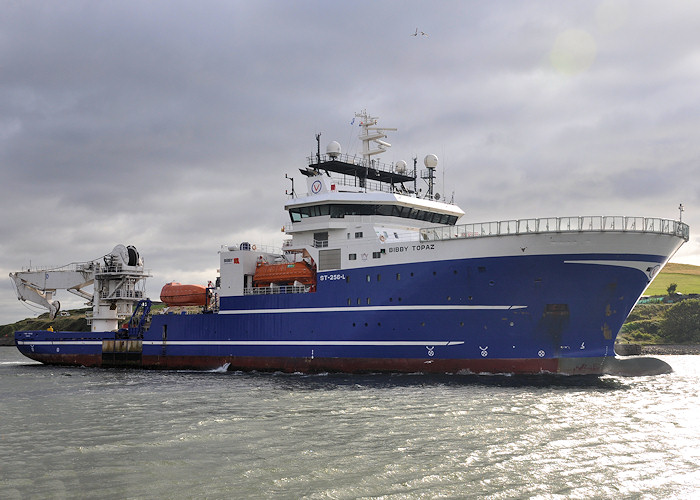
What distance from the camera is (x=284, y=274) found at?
31766mm

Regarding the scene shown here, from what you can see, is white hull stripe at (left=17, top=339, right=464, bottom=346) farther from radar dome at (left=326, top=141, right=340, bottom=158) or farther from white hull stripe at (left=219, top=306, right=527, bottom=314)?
radar dome at (left=326, top=141, right=340, bottom=158)

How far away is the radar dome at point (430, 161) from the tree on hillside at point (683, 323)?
170ft

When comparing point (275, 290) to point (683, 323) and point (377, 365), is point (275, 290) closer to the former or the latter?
point (377, 365)

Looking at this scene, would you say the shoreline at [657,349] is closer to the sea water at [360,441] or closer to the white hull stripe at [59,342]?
the sea water at [360,441]

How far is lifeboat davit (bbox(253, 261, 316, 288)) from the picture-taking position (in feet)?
102

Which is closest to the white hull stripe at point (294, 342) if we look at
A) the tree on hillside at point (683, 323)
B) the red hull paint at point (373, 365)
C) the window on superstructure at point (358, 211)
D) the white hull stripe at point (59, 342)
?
the white hull stripe at point (59, 342)

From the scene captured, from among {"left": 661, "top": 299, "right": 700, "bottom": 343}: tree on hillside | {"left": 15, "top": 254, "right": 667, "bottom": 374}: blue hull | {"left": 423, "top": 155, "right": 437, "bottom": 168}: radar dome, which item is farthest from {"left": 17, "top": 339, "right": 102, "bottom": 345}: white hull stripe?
{"left": 661, "top": 299, "right": 700, "bottom": 343}: tree on hillside

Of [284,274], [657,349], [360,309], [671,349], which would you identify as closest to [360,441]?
→ [360,309]

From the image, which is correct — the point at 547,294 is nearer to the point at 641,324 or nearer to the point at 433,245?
the point at 433,245

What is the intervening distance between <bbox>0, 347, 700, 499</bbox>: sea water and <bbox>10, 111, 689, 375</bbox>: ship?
2508mm

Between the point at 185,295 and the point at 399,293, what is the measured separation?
15637 mm

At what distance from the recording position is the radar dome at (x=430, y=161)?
3641 cm

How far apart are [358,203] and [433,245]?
5.92m

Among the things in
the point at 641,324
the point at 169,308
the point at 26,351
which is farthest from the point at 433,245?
the point at 641,324
